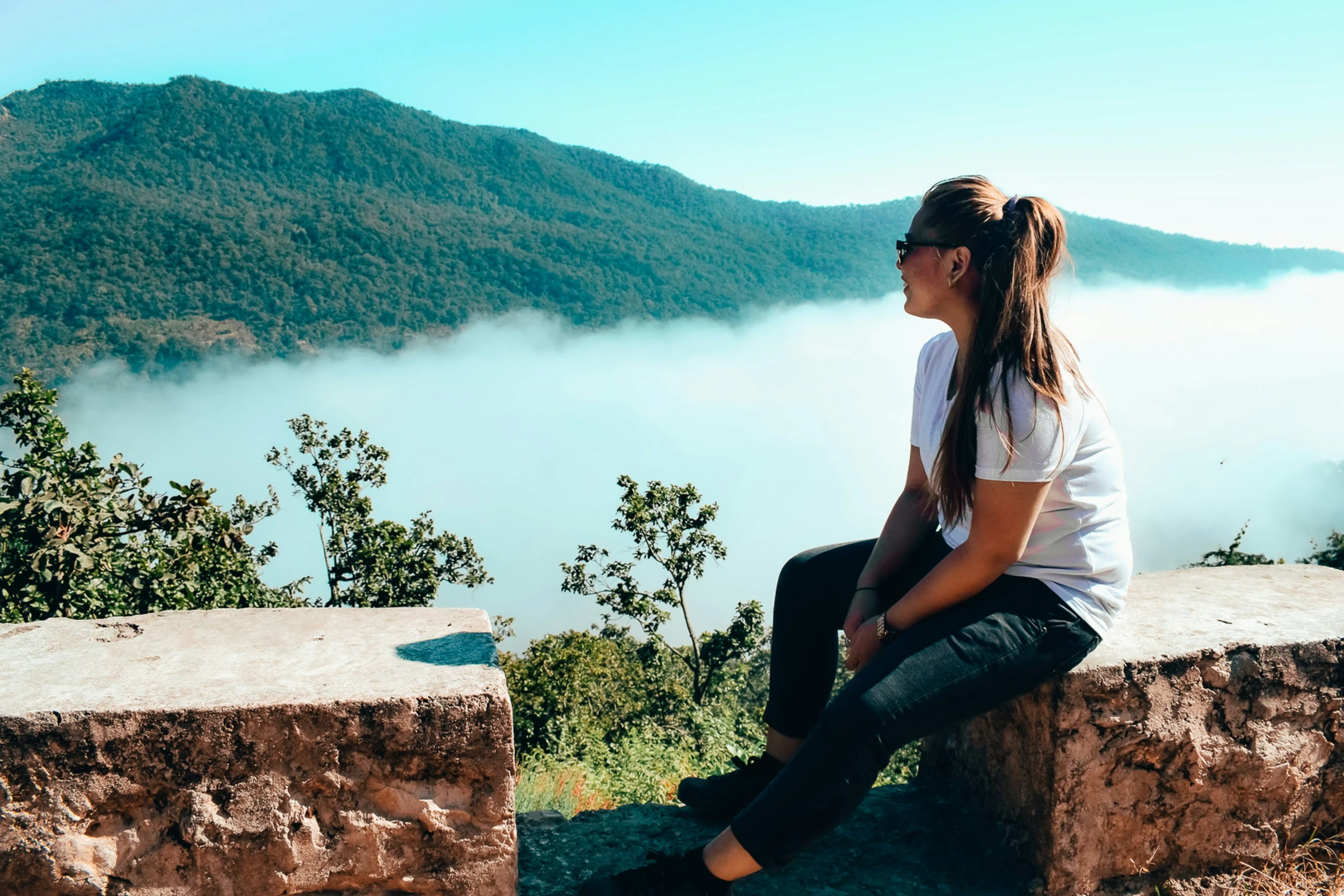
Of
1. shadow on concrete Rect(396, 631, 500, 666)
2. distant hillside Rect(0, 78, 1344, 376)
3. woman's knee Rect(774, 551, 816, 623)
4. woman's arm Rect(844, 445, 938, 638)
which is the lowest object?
shadow on concrete Rect(396, 631, 500, 666)

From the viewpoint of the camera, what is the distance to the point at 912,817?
9.27ft

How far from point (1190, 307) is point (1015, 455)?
8927 inches

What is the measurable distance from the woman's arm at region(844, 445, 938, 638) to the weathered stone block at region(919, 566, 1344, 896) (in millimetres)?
475

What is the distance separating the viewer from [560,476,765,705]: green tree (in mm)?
14906

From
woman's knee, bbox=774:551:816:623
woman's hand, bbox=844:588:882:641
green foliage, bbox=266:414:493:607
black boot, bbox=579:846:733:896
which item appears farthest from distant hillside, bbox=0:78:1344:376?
woman's hand, bbox=844:588:882:641

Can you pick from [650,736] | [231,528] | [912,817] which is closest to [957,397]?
[912,817]

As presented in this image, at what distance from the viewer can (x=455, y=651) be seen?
2.30m

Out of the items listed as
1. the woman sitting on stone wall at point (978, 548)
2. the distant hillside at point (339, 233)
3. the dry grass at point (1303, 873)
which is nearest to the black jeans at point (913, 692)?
the woman sitting on stone wall at point (978, 548)

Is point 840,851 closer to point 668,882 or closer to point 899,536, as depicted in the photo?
point 668,882

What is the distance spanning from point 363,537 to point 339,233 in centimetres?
10065

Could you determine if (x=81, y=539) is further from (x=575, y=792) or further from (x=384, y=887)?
(x=384, y=887)

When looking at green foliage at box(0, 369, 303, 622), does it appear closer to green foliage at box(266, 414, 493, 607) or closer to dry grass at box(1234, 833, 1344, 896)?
dry grass at box(1234, 833, 1344, 896)

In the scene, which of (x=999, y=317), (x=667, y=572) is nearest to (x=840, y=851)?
(x=999, y=317)

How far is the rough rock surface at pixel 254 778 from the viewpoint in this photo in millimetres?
1897
